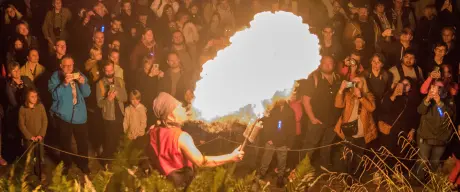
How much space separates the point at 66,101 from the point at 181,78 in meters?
2.02

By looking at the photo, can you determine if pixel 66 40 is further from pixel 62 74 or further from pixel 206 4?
pixel 206 4

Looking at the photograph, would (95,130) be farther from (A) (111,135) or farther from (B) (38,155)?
(B) (38,155)

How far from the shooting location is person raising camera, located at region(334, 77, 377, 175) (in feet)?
39.3

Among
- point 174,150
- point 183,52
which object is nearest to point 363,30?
point 183,52

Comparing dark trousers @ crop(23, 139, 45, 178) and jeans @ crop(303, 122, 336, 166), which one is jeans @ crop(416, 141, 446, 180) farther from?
dark trousers @ crop(23, 139, 45, 178)

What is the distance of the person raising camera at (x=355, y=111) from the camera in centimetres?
1197

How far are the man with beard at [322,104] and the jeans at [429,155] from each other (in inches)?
60.0

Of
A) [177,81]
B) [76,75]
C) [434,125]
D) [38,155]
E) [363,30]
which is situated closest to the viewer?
[38,155]

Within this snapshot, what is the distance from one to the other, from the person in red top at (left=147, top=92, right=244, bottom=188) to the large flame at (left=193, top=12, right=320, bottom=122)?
324 millimetres

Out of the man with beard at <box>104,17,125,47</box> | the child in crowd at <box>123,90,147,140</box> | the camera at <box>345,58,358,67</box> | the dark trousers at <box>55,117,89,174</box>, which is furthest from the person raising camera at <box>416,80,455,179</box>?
the dark trousers at <box>55,117,89,174</box>

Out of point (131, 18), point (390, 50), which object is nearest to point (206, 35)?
point (131, 18)

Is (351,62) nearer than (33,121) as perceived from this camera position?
No

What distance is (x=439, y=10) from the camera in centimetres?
1243

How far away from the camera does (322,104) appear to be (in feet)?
39.3
